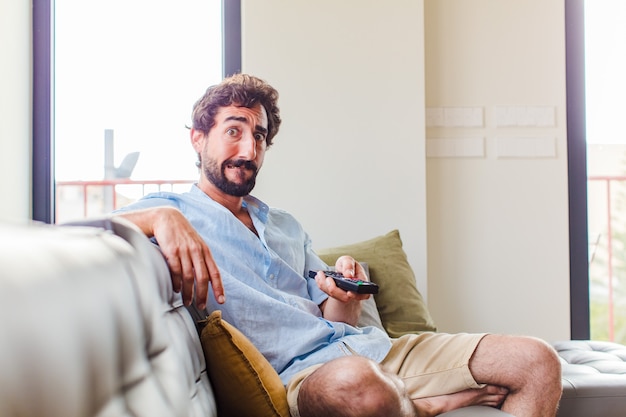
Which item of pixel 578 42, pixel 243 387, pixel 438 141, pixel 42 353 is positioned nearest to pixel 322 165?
pixel 438 141

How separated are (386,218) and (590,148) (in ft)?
4.20

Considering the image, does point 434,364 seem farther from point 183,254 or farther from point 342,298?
point 183,254

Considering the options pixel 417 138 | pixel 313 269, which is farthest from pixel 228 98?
pixel 417 138

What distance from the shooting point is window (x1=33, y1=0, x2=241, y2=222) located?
11.1 ft

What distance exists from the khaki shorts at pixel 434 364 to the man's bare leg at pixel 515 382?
2cm

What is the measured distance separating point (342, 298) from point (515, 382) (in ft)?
1.48

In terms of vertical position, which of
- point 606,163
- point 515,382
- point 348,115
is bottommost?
point 515,382

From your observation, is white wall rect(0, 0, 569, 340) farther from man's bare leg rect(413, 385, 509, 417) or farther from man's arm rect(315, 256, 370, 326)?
man's bare leg rect(413, 385, 509, 417)

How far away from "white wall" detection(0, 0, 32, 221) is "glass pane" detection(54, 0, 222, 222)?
214 mm

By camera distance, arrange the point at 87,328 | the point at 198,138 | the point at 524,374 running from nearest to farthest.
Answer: the point at 87,328 < the point at 524,374 < the point at 198,138

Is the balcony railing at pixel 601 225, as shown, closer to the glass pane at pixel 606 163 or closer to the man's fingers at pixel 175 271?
Result: the glass pane at pixel 606 163

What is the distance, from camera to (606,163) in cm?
371

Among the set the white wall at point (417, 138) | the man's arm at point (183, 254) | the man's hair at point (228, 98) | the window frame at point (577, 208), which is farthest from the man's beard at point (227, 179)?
the window frame at point (577, 208)

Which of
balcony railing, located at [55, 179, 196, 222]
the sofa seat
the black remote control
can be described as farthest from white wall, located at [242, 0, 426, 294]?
the black remote control
